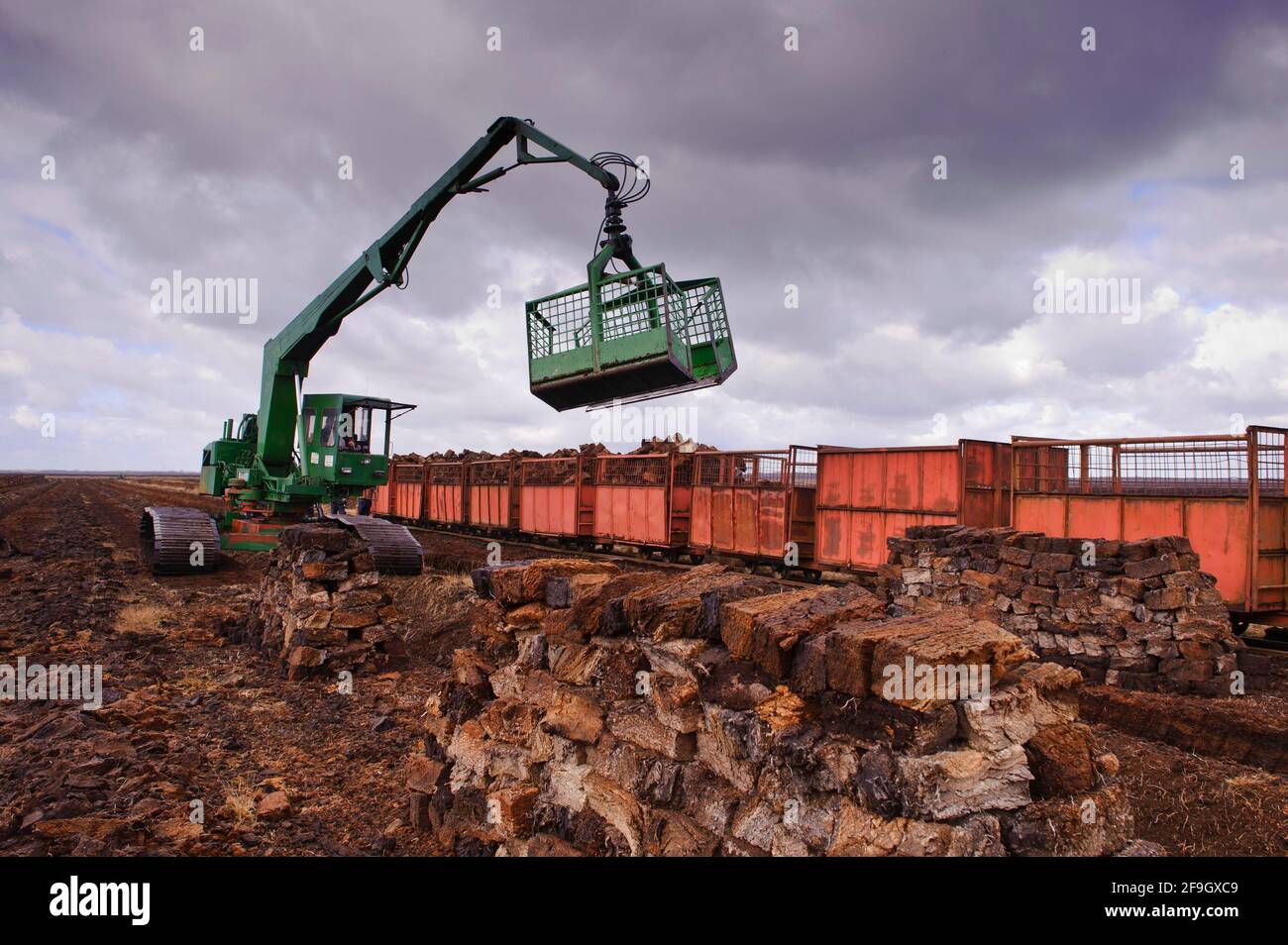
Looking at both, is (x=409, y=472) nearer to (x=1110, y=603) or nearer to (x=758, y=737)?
(x=1110, y=603)

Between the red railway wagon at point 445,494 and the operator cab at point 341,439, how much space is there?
1104 centimetres

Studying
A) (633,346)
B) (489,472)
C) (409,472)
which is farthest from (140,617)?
(409,472)

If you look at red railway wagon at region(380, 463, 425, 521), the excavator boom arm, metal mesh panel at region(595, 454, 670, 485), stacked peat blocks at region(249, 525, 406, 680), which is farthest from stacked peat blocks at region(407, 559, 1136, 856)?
red railway wagon at region(380, 463, 425, 521)

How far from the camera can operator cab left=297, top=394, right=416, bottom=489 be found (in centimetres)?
1248

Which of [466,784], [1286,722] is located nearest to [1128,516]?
[1286,722]

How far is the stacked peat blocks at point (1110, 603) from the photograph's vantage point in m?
7.63

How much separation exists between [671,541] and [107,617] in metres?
10.1

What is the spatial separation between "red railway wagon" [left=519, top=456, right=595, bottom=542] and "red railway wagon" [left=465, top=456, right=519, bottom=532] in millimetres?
319

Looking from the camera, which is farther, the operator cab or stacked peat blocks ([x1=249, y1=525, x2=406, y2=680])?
the operator cab

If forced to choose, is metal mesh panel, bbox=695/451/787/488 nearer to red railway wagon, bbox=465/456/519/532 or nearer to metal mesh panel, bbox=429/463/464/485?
red railway wagon, bbox=465/456/519/532

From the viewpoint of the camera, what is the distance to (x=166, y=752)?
18.1ft

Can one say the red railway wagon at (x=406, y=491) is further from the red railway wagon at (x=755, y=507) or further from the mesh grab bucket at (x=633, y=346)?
the mesh grab bucket at (x=633, y=346)

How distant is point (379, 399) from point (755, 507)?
24.1 feet

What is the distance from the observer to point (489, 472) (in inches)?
895
